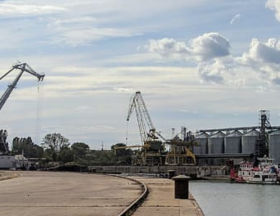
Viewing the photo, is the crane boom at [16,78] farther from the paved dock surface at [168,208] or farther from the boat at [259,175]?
the paved dock surface at [168,208]

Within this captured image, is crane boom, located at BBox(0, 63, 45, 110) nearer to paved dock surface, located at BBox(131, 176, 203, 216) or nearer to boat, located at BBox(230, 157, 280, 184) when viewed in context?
boat, located at BBox(230, 157, 280, 184)

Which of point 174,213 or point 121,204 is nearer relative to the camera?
point 174,213

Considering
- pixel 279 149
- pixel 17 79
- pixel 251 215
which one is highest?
pixel 17 79

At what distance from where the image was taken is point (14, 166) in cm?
16250

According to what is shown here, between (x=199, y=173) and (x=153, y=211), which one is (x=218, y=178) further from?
(x=153, y=211)

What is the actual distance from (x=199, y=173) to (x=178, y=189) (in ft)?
410

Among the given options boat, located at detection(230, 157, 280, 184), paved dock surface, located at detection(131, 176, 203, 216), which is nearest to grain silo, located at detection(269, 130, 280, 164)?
boat, located at detection(230, 157, 280, 184)

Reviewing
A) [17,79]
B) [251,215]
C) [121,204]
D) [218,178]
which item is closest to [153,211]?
[121,204]

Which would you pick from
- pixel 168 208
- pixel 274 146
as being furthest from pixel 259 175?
pixel 168 208

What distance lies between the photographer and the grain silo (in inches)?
7234

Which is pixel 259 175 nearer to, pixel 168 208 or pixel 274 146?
pixel 274 146

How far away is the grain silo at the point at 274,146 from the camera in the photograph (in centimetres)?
18375

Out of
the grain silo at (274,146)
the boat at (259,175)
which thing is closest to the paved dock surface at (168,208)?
the boat at (259,175)

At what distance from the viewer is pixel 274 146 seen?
185250mm
